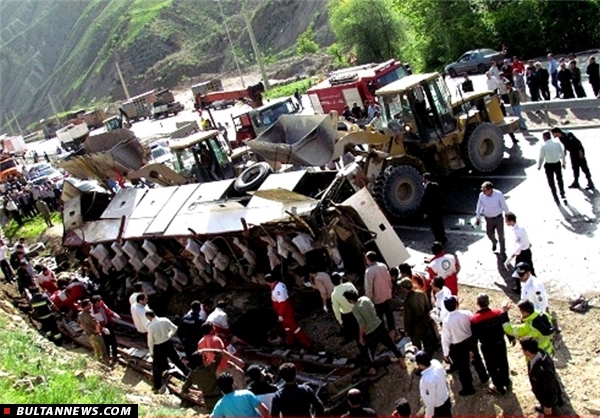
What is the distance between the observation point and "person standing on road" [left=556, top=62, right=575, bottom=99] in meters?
17.9

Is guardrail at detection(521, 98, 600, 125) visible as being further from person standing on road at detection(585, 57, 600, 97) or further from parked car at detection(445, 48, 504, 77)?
parked car at detection(445, 48, 504, 77)

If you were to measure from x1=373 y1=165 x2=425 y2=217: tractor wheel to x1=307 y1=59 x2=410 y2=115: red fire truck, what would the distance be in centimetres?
1033

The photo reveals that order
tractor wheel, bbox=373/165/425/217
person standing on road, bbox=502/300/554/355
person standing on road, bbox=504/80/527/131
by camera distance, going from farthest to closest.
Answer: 1. person standing on road, bbox=504/80/527/131
2. tractor wheel, bbox=373/165/425/217
3. person standing on road, bbox=502/300/554/355

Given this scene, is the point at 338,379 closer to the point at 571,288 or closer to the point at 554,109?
the point at 571,288

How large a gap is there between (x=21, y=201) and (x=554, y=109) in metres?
20.1

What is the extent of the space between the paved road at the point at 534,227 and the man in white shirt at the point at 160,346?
4.60 m

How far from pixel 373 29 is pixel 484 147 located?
26856 millimetres

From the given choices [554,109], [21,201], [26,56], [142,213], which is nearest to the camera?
[142,213]

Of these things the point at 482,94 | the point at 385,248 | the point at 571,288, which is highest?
the point at 482,94

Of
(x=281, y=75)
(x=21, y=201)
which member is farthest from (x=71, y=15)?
(x=21, y=201)

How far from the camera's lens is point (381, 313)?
917 centimetres

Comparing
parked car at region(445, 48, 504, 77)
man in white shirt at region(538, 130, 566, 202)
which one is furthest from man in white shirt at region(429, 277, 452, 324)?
parked car at region(445, 48, 504, 77)

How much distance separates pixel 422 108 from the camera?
46.4 ft

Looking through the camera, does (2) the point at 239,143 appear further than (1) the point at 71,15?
No
